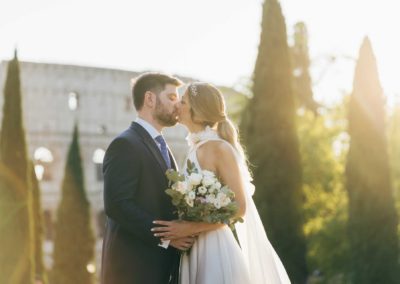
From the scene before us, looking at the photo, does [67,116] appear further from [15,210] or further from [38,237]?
[15,210]

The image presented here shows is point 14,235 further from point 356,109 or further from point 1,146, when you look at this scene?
point 356,109

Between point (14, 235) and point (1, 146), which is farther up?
point (1, 146)

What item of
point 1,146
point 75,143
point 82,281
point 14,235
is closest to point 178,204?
point 14,235

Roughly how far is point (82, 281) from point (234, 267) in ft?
53.0

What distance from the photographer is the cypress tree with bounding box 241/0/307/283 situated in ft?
56.0

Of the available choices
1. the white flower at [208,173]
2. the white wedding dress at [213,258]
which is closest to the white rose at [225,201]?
the white flower at [208,173]

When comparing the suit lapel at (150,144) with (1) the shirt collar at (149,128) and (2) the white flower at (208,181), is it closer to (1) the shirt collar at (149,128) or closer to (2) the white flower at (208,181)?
(1) the shirt collar at (149,128)

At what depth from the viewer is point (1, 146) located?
15.8m

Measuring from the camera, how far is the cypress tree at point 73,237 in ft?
70.8

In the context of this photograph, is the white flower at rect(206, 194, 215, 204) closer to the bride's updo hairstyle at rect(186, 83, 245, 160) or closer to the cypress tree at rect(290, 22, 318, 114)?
the bride's updo hairstyle at rect(186, 83, 245, 160)

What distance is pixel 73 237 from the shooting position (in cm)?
2191

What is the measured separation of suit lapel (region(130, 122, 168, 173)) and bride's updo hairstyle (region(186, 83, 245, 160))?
366 millimetres

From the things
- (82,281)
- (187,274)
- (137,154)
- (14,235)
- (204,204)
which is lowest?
(82,281)

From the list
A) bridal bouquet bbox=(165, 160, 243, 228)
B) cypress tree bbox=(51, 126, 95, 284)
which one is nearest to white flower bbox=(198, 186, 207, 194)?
bridal bouquet bbox=(165, 160, 243, 228)
